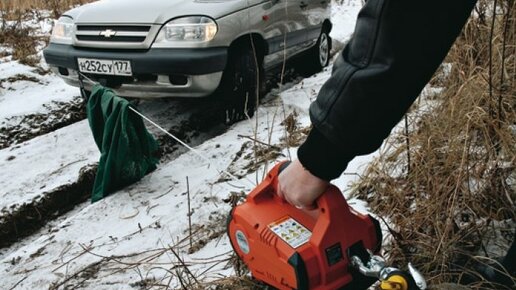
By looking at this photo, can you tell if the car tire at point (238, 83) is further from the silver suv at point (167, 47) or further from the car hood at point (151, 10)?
the car hood at point (151, 10)

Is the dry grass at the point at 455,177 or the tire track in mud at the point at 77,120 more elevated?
the dry grass at the point at 455,177

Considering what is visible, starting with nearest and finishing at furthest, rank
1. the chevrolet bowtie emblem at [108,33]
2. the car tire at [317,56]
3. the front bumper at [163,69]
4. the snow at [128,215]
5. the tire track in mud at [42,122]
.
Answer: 1. the snow at [128,215]
2. the front bumper at [163,69]
3. the chevrolet bowtie emblem at [108,33]
4. the tire track in mud at [42,122]
5. the car tire at [317,56]

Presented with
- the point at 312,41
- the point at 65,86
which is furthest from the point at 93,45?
the point at 312,41

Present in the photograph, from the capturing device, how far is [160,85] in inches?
157

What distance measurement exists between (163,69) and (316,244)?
273 cm

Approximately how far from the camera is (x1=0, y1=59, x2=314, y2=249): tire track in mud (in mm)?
3320

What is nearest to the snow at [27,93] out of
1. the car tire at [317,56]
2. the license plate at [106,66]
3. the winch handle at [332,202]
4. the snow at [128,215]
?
the snow at [128,215]

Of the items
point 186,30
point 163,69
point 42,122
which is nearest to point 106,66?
point 163,69

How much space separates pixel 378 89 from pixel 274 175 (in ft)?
2.39

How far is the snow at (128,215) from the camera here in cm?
250

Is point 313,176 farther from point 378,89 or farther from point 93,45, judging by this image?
point 93,45

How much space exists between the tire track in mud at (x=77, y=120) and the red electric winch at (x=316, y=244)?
225 centimetres

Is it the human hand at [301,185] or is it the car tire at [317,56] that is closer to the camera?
the human hand at [301,185]

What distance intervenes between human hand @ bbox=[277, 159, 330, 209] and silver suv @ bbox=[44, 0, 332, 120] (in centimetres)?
263
